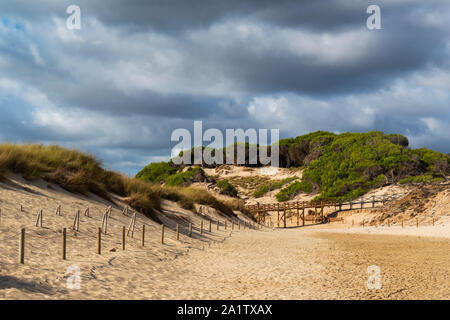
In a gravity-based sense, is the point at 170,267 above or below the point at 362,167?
below

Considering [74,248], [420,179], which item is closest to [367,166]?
[420,179]

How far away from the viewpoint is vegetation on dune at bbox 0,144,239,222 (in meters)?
19.3

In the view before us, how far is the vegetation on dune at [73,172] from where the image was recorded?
760 inches

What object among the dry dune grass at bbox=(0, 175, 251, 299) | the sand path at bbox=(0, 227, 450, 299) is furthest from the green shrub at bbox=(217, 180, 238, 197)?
the sand path at bbox=(0, 227, 450, 299)

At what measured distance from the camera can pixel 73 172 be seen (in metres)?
22.0

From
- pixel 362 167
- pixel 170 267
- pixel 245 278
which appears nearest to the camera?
pixel 245 278

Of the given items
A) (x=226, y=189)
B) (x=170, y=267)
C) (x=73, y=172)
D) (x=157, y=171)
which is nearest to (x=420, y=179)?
(x=226, y=189)

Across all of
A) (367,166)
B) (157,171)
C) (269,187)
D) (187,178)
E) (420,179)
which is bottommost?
(269,187)

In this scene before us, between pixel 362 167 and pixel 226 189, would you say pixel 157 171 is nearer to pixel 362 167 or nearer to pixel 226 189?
pixel 226 189

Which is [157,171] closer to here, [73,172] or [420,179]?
[420,179]

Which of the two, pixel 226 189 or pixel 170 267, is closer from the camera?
pixel 170 267

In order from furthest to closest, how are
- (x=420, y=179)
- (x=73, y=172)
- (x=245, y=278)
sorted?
1. (x=420, y=179)
2. (x=73, y=172)
3. (x=245, y=278)

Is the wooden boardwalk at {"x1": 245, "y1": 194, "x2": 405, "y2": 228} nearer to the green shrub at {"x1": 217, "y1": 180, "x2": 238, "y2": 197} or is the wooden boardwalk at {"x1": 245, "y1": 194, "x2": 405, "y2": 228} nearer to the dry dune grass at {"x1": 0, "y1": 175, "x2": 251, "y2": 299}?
the green shrub at {"x1": 217, "y1": 180, "x2": 238, "y2": 197}
